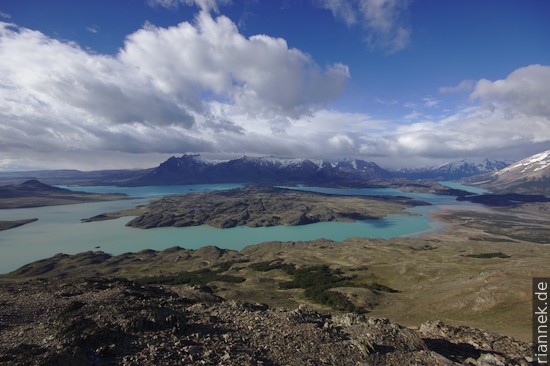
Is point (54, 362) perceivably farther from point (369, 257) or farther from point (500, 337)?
point (369, 257)

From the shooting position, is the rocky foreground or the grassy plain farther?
the grassy plain

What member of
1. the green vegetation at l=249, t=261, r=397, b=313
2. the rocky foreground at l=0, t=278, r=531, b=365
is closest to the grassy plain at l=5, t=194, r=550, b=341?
the green vegetation at l=249, t=261, r=397, b=313

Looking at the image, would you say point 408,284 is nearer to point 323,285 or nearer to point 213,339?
point 323,285

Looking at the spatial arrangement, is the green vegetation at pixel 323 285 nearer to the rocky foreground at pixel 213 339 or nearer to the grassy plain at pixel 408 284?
the grassy plain at pixel 408 284

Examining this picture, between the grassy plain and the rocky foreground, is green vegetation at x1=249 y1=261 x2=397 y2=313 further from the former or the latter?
the rocky foreground

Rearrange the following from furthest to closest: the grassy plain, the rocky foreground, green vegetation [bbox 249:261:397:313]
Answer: green vegetation [bbox 249:261:397:313] → the grassy plain → the rocky foreground

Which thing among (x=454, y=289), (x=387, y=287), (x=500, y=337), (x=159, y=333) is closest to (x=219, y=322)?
(x=159, y=333)

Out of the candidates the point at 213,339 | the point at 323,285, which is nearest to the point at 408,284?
the point at 323,285

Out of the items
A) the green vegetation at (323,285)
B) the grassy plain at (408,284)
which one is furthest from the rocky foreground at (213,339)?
the green vegetation at (323,285)
